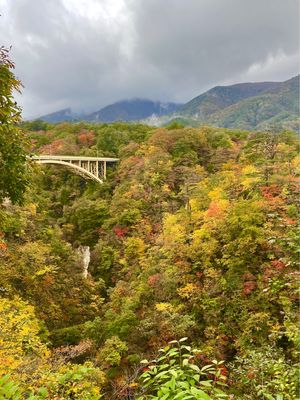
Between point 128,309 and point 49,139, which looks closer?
point 128,309

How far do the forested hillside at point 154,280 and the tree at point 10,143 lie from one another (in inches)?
18.0

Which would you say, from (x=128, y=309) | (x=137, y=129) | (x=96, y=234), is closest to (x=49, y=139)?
(x=137, y=129)

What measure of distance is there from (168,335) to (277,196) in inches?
398

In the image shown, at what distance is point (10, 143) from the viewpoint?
5.38 metres

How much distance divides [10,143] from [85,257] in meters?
24.1

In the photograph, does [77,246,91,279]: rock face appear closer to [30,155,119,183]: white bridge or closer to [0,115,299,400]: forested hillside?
[0,115,299,400]: forested hillside

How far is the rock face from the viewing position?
2658 cm

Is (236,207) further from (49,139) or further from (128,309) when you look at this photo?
(49,139)

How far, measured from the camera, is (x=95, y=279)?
27.8 metres

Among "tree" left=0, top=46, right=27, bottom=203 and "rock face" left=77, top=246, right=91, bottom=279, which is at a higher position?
"tree" left=0, top=46, right=27, bottom=203

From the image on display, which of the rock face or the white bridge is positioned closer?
the rock face

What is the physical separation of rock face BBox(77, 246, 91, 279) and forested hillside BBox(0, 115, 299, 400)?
0.43m

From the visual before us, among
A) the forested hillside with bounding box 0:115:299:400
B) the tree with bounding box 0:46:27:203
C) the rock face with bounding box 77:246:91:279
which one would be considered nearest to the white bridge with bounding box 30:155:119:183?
the forested hillside with bounding box 0:115:299:400

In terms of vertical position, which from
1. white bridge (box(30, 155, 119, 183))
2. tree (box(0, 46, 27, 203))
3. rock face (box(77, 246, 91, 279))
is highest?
white bridge (box(30, 155, 119, 183))
